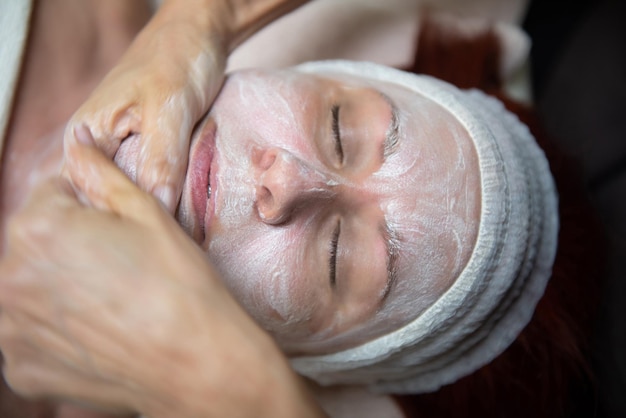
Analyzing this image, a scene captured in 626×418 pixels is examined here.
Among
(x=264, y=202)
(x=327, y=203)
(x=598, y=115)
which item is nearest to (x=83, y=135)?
(x=264, y=202)

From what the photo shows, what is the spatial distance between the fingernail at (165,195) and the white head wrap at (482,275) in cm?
52

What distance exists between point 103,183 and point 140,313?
0.22 m

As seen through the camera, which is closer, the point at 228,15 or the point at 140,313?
the point at 140,313

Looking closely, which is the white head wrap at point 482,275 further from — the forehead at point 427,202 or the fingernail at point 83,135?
the fingernail at point 83,135

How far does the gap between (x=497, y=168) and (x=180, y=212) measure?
66 cm

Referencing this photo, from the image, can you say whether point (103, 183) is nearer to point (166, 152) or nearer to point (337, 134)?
point (166, 152)

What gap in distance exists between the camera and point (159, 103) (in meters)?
0.95

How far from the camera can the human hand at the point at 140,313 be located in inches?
28.3

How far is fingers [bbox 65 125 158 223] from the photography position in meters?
0.78

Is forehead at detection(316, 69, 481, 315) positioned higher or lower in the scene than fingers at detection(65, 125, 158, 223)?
lower

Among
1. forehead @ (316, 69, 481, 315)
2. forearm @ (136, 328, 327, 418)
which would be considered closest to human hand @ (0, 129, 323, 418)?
forearm @ (136, 328, 327, 418)

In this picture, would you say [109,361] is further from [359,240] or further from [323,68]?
[323,68]

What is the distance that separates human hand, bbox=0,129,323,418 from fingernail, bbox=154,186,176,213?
0.08 meters

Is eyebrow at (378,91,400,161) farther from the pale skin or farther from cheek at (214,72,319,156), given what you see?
the pale skin
